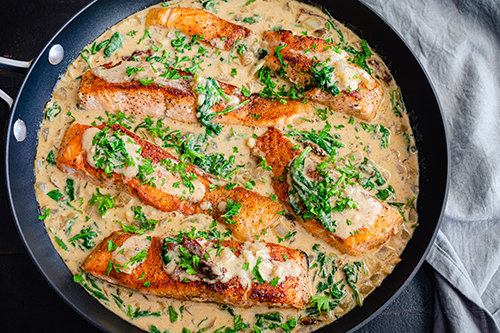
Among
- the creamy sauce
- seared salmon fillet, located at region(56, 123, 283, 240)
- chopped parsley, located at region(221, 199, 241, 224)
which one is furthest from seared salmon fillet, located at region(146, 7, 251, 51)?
chopped parsley, located at region(221, 199, 241, 224)

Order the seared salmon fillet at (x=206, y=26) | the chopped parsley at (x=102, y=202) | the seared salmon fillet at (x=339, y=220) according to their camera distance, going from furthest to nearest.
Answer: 1. the seared salmon fillet at (x=206, y=26)
2. the chopped parsley at (x=102, y=202)
3. the seared salmon fillet at (x=339, y=220)

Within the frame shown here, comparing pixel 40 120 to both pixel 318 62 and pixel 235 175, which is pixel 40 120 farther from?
pixel 318 62

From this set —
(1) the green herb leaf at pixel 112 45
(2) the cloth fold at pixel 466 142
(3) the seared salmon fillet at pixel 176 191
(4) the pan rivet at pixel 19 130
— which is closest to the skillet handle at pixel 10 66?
(4) the pan rivet at pixel 19 130

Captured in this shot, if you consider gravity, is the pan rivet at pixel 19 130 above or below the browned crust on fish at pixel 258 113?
above

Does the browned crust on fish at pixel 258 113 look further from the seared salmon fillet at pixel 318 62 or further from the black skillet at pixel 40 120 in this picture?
the black skillet at pixel 40 120

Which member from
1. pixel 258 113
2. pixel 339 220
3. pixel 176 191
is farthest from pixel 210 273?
pixel 258 113

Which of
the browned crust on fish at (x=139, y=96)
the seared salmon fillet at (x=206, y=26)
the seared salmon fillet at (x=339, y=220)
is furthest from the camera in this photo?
the seared salmon fillet at (x=206, y=26)

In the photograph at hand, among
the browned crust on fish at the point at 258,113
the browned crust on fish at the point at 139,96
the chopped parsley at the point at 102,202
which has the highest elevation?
the browned crust on fish at the point at 139,96

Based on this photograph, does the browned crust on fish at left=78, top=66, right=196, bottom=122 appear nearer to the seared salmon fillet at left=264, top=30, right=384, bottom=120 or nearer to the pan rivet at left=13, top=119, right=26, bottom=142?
the pan rivet at left=13, top=119, right=26, bottom=142

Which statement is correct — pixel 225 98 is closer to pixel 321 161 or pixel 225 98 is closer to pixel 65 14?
pixel 321 161
